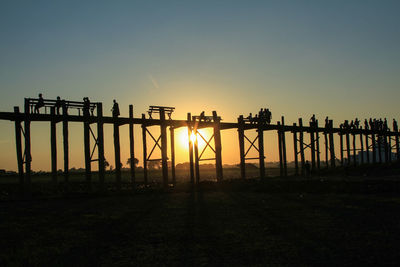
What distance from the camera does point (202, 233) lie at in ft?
29.8

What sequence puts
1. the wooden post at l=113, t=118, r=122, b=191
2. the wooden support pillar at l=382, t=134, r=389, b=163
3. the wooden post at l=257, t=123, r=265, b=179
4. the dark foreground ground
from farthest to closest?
1. the wooden support pillar at l=382, t=134, r=389, b=163
2. the wooden post at l=257, t=123, r=265, b=179
3. the wooden post at l=113, t=118, r=122, b=191
4. the dark foreground ground

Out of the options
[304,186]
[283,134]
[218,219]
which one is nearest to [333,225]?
[218,219]

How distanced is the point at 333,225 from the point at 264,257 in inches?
143

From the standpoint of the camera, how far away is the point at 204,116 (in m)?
24.8

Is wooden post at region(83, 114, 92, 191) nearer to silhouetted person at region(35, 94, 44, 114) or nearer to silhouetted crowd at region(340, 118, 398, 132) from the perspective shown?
silhouetted person at region(35, 94, 44, 114)

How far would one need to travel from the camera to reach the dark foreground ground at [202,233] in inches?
273

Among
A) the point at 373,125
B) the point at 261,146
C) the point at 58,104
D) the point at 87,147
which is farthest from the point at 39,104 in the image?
the point at 373,125

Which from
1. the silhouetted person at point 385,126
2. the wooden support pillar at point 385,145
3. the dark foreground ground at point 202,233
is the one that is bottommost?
the dark foreground ground at point 202,233

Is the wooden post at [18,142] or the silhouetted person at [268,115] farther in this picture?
the silhouetted person at [268,115]

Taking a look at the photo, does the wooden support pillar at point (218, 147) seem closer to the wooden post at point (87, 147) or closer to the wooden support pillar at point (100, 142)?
the wooden support pillar at point (100, 142)

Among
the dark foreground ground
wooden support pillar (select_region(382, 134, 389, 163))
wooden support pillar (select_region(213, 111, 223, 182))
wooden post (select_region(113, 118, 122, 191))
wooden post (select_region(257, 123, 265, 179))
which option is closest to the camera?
the dark foreground ground

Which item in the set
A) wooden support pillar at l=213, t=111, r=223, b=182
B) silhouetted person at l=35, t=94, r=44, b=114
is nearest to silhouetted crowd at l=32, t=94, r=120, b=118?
silhouetted person at l=35, t=94, r=44, b=114

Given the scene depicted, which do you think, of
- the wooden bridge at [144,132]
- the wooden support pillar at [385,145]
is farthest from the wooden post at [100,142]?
the wooden support pillar at [385,145]

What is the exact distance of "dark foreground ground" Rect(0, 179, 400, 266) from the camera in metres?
6.93
